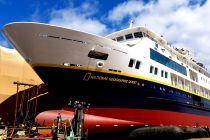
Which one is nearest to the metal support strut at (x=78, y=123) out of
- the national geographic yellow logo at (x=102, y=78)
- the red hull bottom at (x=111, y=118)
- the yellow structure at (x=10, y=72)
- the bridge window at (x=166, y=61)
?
the red hull bottom at (x=111, y=118)

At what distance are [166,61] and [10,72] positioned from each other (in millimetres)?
12067

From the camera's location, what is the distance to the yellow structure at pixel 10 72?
22.0m

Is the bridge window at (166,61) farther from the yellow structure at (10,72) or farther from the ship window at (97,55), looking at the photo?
the yellow structure at (10,72)

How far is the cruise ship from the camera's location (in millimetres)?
16219

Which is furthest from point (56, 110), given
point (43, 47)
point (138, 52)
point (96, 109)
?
point (138, 52)

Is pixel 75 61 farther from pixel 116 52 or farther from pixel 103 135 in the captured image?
pixel 103 135

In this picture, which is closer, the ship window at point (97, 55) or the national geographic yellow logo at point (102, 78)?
the national geographic yellow logo at point (102, 78)

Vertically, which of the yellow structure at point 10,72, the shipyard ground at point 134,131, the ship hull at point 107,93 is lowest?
the shipyard ground at point 134,131

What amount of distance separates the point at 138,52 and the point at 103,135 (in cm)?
581

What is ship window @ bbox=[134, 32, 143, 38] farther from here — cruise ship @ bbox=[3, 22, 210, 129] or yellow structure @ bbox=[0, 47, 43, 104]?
yellow structure @ bbox=[0, 47, 43, 104]

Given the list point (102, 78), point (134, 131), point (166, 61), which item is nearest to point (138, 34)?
point (166, 61)

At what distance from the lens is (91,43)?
16.7 meters

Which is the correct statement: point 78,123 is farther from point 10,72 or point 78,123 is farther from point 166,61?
point 10,72

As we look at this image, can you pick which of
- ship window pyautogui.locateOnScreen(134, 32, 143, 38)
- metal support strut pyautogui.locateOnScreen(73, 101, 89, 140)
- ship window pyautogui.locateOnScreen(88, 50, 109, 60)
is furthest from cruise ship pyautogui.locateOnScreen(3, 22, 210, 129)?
metal support strut pyautogui.locateOnScreen(73, 101, 89, 140)
